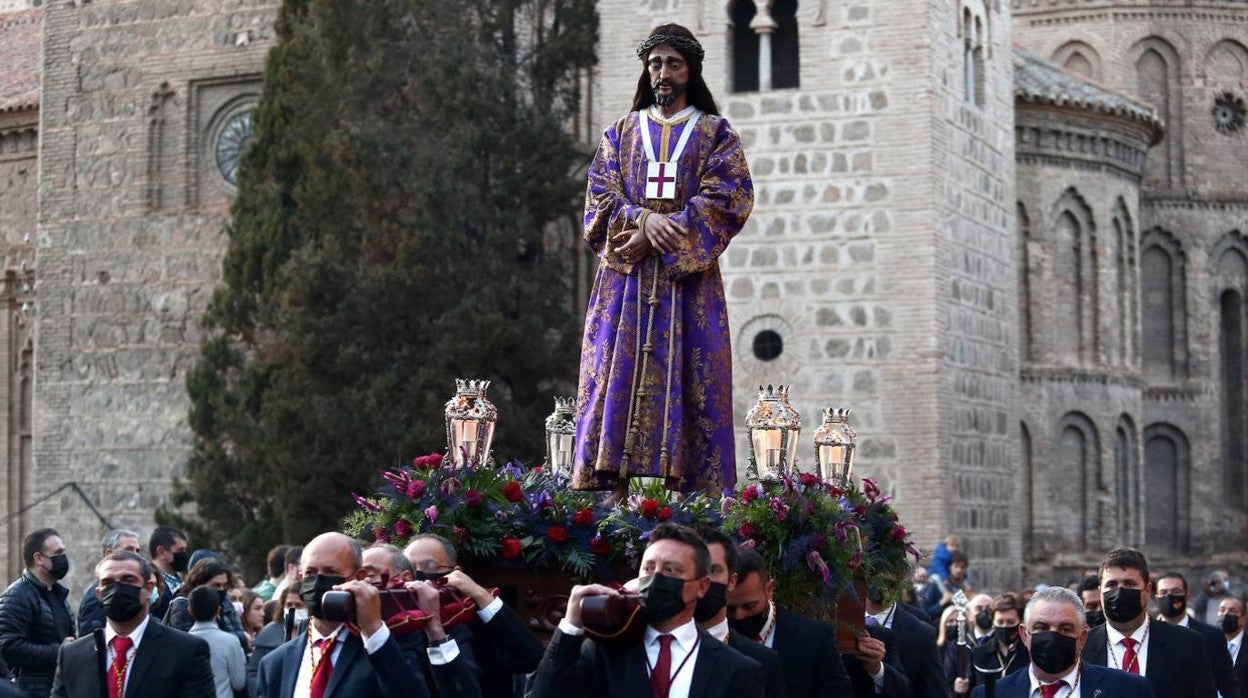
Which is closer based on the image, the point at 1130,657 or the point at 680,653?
the point at 680,653

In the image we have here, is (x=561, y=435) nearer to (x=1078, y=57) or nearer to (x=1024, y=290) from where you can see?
(x=1024, y=290)

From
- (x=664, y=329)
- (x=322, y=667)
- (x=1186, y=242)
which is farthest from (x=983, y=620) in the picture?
(x=1186, y=242)

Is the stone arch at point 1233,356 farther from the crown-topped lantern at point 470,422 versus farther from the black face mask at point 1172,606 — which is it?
the crown-topped lantern at point 470,422

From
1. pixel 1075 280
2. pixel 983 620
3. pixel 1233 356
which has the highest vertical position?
pixel 1075 280

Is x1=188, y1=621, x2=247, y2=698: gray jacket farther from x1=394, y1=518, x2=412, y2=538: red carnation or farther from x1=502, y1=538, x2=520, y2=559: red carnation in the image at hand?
x1=502, y1=538, x2=520, y2=559: red carnation

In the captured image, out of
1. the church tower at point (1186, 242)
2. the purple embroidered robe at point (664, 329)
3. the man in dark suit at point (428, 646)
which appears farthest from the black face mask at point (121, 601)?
the church tower at point (1186, 242)

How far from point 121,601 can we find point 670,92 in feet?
11.4

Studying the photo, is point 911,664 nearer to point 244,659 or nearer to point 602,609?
point 244,659

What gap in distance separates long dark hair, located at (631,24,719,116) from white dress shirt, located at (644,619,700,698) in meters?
4.08

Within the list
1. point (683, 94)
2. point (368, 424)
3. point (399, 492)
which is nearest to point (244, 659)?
point (399, 492)

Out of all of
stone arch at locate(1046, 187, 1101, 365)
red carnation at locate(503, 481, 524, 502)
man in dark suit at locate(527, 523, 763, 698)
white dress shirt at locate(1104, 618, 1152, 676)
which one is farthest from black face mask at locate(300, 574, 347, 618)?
stone arch at locate(1046, 187, 1101, 365)

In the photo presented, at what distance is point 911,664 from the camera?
11.8 meters

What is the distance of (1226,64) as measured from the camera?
4525 centimetres

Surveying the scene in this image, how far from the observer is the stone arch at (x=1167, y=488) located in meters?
43.5
